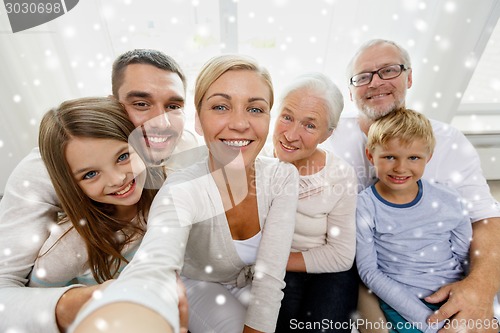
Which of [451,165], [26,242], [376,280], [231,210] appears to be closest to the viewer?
[26,242]

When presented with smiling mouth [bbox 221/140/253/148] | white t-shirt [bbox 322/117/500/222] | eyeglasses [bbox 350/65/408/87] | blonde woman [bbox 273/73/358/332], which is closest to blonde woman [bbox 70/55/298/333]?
smiling mouth [bbox 221/140/253/148]

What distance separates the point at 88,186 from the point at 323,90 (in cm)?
80

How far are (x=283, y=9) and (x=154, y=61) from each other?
112 centimetres

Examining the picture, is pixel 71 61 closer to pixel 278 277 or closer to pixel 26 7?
pixel 26 7

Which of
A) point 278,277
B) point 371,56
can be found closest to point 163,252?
point 278,277

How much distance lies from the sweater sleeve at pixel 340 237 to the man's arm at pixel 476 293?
304 millimetres

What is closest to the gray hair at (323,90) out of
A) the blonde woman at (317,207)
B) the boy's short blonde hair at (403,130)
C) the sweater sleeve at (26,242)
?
the blonde woman at (317,207)

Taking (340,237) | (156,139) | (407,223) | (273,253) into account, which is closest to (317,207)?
(340,237)

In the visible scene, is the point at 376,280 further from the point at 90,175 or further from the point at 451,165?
the point at 90,175

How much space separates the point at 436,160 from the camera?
1.32 m

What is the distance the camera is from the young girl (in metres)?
0.81

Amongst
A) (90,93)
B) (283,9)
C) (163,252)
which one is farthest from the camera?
(283,9)

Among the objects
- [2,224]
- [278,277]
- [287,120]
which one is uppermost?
[287,120]

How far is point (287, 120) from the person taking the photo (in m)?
1.12
